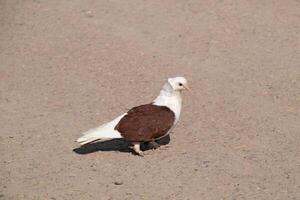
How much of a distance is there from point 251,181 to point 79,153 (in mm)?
2010

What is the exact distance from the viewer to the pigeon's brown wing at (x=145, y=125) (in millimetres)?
7684

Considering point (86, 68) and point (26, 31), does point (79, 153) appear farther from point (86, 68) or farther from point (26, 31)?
point (26, 31)

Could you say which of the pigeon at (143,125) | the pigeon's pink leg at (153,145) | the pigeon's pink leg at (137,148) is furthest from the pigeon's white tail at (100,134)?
the pigeon's pink leg at (153,145)

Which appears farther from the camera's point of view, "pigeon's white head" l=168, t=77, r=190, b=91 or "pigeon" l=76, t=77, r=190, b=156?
"pigeon's white head" l=168, t=77, r=190, b=91

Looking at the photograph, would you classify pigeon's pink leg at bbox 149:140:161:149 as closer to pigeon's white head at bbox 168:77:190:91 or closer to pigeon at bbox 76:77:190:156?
pigeon at bbox 76:77:190:156

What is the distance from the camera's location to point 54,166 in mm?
7645

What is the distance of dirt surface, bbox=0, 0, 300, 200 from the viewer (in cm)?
727

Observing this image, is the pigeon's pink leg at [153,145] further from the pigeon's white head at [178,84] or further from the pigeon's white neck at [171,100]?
A: the pigeon's white head at [178,84]

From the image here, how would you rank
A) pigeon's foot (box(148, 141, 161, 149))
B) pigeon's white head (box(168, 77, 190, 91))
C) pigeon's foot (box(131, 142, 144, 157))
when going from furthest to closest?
pigeon's foot (box(148, 141, 161, 149)) → pigeon's white head (box(168, 77, 190, 91)) → pigeon's foot (box(131, 142, 144, 157))

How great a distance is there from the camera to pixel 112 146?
8188 millimetres

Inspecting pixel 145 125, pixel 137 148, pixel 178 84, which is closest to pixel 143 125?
pixel 145 125

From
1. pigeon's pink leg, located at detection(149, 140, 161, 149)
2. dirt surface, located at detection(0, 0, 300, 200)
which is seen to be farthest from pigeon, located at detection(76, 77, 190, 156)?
dirt surface, located at detection(0, 0, 300, 200)

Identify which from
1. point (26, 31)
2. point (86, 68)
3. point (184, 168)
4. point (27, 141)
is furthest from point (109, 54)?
point (184, 168)

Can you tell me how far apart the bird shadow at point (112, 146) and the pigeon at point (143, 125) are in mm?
262
